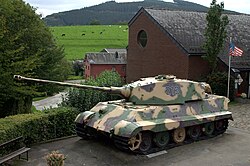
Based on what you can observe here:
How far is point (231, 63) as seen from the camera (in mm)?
28141

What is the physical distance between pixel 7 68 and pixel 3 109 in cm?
521

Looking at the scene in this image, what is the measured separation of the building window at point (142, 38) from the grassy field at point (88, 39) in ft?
123

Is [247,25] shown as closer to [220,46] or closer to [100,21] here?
[220,46]

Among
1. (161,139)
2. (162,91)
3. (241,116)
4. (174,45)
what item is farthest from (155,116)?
(174,45)

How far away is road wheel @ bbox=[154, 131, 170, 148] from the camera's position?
1386 cm

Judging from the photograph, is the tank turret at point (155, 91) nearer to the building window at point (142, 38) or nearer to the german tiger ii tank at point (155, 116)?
the german tiger ii tank at point (155, 116)

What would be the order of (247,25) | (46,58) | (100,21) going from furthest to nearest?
1. (100,21)
2. (247,25)
3. (46,58)

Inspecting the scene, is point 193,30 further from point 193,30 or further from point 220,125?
point 220,125

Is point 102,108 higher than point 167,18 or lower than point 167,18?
lower

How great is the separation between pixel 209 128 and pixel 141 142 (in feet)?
12.4

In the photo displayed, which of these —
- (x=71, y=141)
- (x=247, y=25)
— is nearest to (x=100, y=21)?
(x=247, y=25)

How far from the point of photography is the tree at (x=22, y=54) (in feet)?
58.3

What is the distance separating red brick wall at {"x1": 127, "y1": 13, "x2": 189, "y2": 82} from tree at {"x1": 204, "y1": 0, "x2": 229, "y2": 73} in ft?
5.72

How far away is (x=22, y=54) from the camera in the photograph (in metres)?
21.3
